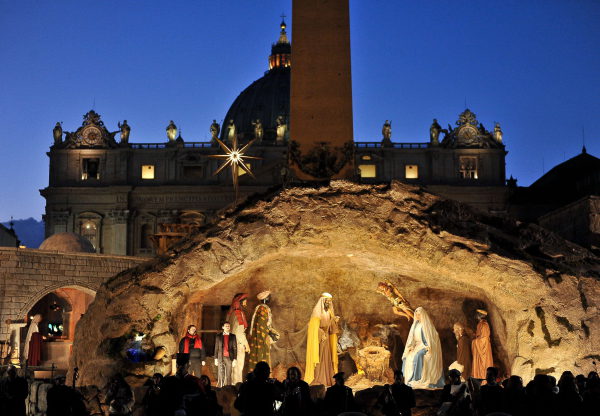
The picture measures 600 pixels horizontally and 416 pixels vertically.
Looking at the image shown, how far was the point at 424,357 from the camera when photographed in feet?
60.5

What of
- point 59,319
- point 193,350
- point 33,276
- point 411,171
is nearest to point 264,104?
point 411,171

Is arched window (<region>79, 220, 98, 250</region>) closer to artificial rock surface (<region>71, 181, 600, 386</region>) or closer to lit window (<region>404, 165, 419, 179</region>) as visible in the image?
lit window (<region>404, 165, 419, 179</region>)

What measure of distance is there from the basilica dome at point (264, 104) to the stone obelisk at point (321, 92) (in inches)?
2458

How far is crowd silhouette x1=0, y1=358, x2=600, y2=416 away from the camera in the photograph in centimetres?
1009

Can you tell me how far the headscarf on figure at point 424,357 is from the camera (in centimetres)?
1833

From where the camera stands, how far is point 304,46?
2022 centimetres

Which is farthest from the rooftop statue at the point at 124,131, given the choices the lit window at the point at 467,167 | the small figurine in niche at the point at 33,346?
the small figurine in niche at the point at 33,346

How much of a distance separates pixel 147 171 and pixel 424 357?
50.1m

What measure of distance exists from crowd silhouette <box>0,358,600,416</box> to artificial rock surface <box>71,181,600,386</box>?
4449mm

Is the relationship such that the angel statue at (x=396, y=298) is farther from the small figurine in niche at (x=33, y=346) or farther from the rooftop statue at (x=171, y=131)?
the rooftop statue at (x=171, y=131)

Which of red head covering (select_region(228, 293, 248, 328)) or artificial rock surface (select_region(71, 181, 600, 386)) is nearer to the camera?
artificial rock surface (select_region(71, 181, 600, 386))

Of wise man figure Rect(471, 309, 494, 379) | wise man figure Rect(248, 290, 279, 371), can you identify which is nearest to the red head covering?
wise man figure Rect(248, 290, 279, 371)

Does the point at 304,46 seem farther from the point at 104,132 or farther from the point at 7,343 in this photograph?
the point at 104,132

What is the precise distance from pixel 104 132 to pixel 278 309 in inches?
1917
